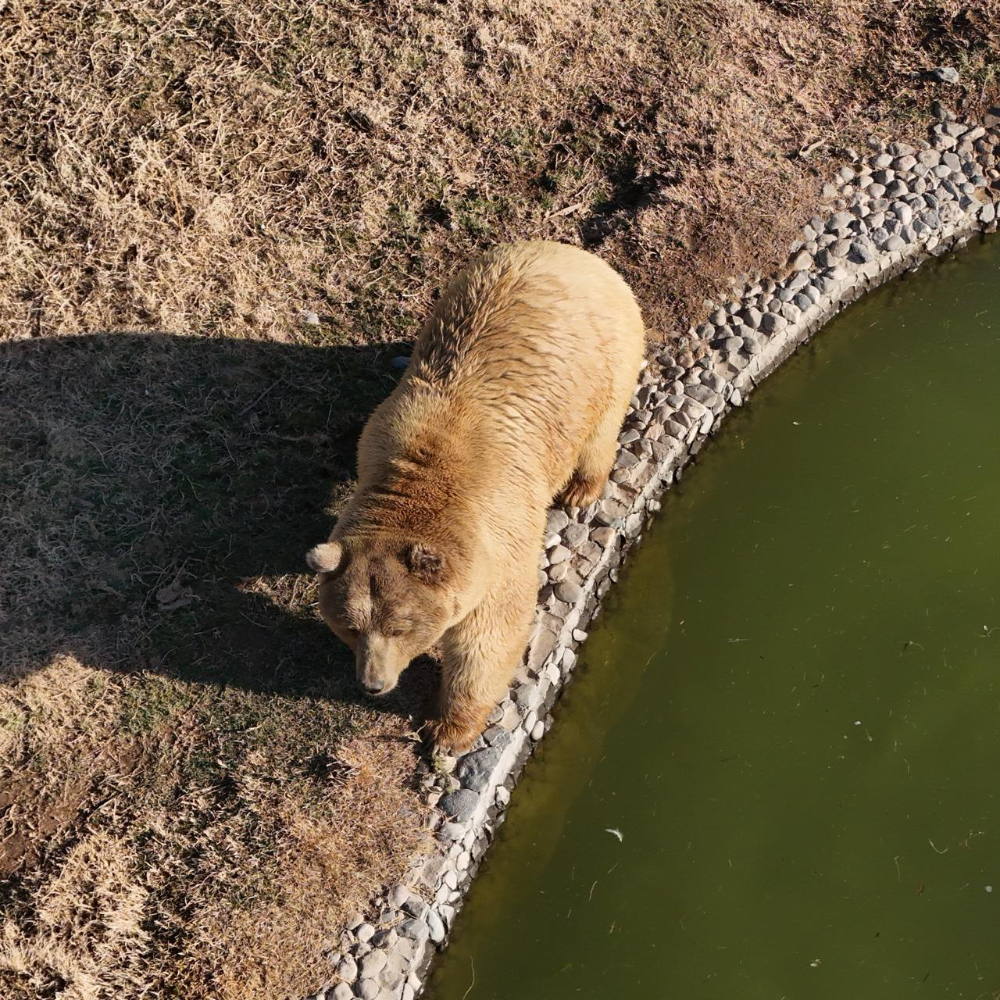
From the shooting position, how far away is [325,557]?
4676 mm

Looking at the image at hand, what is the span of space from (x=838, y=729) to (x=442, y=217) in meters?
4.96

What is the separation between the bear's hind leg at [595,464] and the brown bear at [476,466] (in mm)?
33

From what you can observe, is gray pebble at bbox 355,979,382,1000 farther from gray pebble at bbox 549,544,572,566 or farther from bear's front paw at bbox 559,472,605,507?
bear's front paw at bbox 559,472,605,507

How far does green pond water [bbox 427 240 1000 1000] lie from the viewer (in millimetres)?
5883

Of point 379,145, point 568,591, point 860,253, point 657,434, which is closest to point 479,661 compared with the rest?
point 568,591

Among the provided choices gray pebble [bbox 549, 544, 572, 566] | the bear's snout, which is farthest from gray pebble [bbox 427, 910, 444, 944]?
gray pebble [bbox 549, 544, 572, 566]

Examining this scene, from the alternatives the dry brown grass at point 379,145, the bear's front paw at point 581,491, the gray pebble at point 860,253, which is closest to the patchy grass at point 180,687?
the dry brown grass at point 379,145

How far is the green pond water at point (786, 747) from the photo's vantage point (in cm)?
588

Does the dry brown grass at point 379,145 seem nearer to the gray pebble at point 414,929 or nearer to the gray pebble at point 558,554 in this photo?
the gray pebble at point 558,554

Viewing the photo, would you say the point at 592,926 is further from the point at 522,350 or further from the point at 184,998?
the point at 522,350

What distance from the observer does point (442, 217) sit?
8047mm

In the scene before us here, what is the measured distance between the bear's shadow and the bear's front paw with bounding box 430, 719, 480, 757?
0.82 feet

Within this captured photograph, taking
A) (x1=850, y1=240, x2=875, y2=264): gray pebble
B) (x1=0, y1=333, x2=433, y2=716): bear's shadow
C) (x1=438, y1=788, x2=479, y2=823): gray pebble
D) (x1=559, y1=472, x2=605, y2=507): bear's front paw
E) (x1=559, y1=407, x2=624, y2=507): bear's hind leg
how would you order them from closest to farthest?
(x1=438, y1=788, x2=479, y2=823): gray pebble
(x1=0, y1=333, x2=433, y2=716): bear's shadow
(x1=559, y1=407, x2=624, y2=507): bear's hind leg
(x1=559, y1=472, x2=605, y2=507): bear's front paw
(x1=850, y1=240, x2=875, y2=264): gray pebble

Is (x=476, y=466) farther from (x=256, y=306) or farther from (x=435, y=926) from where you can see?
(x=256, y=306)
